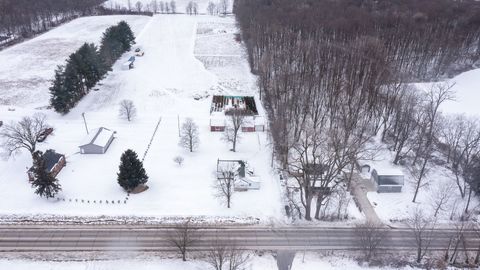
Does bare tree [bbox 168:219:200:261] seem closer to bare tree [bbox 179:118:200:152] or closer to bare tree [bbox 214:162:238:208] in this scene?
bare tree [bbox 214:162:238:208]

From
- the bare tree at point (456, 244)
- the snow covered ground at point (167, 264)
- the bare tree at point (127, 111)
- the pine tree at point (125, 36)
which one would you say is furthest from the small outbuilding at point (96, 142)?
the pine tree at point (125, 36)

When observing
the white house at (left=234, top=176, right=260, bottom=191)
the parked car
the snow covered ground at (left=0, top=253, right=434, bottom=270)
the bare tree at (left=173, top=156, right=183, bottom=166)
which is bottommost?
the snow covered ground at (left=0, top=253, right=434, bottom=270)

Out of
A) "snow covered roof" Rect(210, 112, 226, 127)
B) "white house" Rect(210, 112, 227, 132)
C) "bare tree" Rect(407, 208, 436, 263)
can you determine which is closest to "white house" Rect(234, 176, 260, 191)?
"white house" Rect(210, 112, 227, 132)

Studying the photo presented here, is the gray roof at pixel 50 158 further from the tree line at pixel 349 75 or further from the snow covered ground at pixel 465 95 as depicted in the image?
the snow covered ground at pixel 465 95

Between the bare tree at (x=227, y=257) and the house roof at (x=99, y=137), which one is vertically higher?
the house roof at (x=99, y=137)

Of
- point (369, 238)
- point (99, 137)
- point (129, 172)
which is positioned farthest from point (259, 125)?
point (369, 238)

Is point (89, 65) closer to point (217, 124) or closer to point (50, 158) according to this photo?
point (50, 158)
